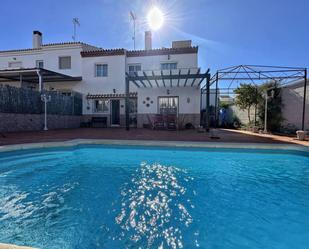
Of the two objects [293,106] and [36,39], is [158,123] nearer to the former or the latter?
[293,106]

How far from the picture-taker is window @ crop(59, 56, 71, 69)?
17.5m

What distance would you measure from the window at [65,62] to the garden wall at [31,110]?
11.4ft

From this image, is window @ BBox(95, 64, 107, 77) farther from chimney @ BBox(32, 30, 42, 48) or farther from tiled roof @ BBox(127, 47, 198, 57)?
chimney @ BBox(32, 30, 42, 48)

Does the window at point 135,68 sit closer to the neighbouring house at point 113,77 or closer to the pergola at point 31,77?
the neighbouring house at point 113,77

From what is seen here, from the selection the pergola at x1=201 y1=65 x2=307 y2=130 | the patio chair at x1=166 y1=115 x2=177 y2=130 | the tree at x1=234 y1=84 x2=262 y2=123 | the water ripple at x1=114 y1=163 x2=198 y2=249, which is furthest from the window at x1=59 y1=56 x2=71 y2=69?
the water ripple at x1=114 y1=163 x2=198 y2=249

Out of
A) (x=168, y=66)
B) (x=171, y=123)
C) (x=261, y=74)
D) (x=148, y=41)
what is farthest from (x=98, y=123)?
(x=261, y=74)

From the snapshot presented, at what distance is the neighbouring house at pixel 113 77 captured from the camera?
595 inches

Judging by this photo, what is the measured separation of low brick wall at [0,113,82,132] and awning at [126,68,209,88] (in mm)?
5441

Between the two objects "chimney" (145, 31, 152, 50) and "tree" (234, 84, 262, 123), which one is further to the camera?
"chimney" (145, 31, 152, 50)

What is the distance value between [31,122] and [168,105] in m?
9.16

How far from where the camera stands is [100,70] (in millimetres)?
16875

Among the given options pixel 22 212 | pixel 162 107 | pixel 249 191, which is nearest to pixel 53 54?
pixel 162 107

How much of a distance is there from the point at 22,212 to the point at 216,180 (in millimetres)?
3757

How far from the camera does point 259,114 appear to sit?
12703 mm
